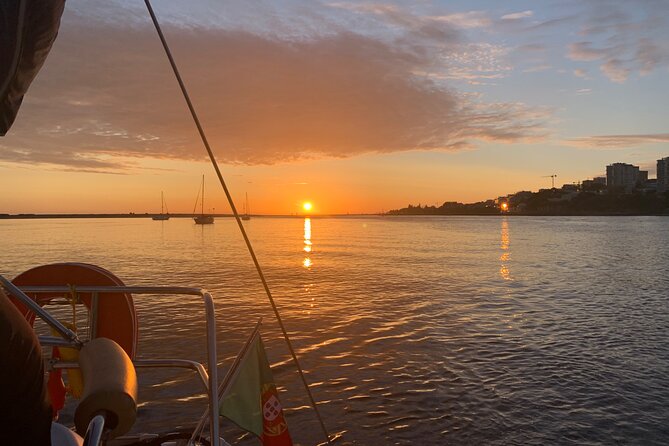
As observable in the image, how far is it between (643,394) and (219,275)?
2585 cm

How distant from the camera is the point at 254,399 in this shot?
3.70 metres

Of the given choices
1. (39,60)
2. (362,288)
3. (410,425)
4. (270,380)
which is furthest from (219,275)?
(39,60)

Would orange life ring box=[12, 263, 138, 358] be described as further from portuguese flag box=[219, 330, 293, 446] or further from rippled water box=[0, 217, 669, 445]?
rippled water box=[0, 217, 669, 445]

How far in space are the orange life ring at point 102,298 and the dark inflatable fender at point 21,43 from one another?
10.3ft

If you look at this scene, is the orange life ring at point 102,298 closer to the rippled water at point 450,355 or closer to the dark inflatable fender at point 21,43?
the dark inflatable fender at point 21,43

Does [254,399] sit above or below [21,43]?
below

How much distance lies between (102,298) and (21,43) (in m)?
3.43

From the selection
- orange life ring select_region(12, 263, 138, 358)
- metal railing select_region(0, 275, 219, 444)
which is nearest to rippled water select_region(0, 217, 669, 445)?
orange life ring select_region(12, 263, 138, 358)

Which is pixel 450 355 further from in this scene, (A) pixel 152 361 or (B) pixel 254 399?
(A) pixel 152 361

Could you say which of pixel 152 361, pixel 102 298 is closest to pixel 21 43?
pixel 152 361

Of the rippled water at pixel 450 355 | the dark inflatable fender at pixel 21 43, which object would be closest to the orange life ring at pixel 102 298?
the dark inflatable fender at pixel 21 43

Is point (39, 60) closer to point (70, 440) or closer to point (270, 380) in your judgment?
point (70, 440)

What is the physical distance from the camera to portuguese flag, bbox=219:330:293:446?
3625 mm

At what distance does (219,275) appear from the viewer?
31.4 metres
